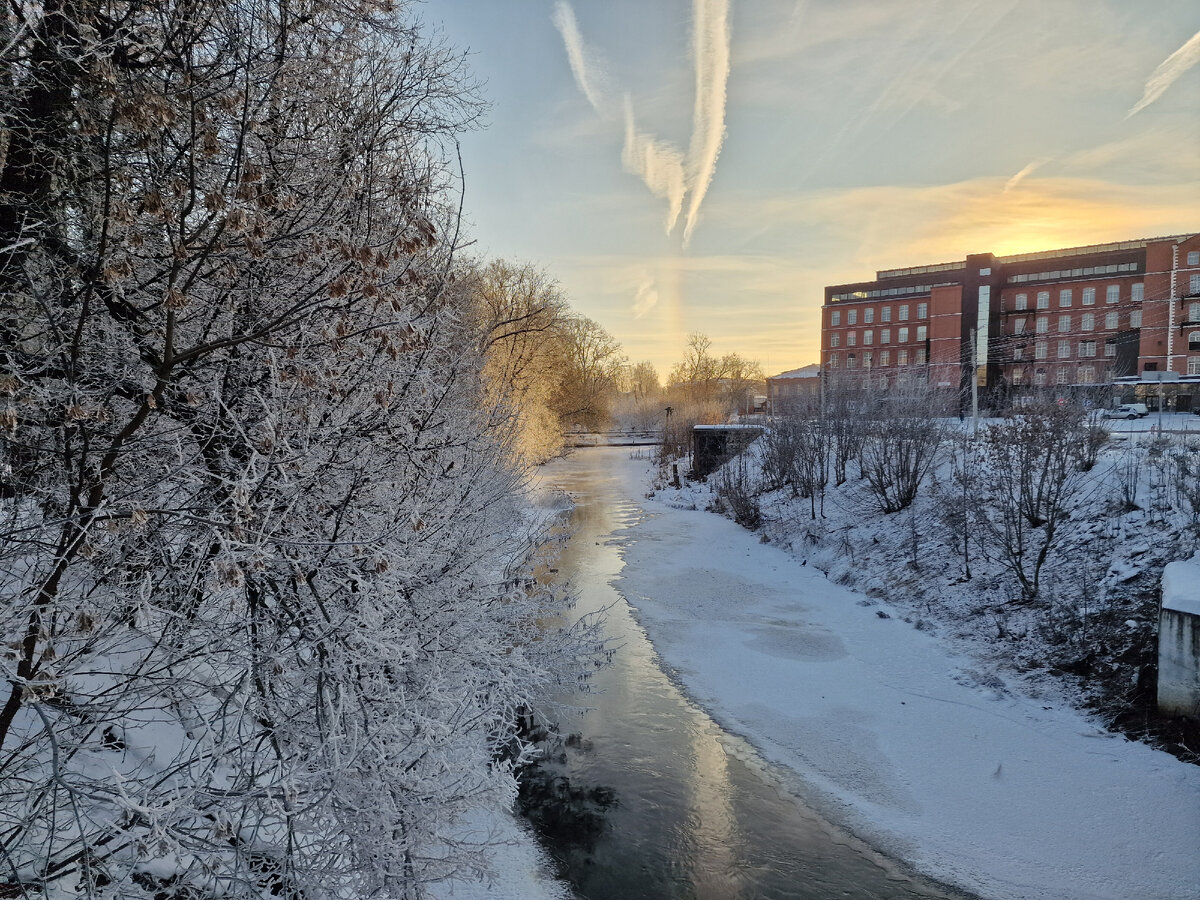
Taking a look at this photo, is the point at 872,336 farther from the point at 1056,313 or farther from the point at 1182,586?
the point at 1182,586

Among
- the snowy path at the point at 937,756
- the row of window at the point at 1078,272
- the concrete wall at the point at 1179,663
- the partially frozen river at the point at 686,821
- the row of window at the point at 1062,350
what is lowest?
the partially frozen river at the point at 686,821

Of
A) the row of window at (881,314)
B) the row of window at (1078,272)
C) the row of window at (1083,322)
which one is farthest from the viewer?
the row of window at (881,314)

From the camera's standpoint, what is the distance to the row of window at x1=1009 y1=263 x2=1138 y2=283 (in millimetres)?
52375

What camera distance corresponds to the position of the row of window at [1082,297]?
51.1 metres

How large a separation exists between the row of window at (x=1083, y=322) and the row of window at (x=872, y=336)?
7302 mm

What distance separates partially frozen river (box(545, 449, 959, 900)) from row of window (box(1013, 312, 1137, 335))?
5360 cm

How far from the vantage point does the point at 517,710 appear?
895 cm

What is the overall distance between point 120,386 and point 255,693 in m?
2.01

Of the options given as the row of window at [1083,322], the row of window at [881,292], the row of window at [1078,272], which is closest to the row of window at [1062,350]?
the row of window at [1083,322]

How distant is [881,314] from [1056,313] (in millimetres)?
14680

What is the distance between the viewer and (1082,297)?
5391cm

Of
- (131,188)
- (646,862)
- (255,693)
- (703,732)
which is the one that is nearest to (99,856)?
(255,693)

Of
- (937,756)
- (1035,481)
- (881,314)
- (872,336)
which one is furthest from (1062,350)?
(937,756)

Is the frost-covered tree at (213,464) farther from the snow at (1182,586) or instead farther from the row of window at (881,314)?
the row of window at (881,314)
